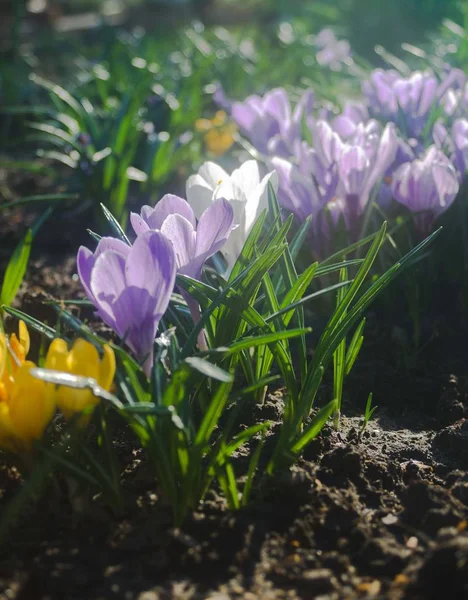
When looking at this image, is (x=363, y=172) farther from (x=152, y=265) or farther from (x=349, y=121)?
(x=152, y=265)

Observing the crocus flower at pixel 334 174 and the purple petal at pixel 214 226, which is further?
the crocus flower at pixel 334 174

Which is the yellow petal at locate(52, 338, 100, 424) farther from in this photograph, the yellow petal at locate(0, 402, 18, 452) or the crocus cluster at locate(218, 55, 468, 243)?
the crocus cluster at locate(218, 55, 468, 243)

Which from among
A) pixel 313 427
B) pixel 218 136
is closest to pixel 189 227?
pixel 313 427

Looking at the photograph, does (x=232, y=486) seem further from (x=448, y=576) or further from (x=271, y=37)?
(x=271, y=37)

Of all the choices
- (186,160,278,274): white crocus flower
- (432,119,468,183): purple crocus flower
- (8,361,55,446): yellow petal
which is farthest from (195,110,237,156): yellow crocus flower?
(8,361,55,446): yellow petal

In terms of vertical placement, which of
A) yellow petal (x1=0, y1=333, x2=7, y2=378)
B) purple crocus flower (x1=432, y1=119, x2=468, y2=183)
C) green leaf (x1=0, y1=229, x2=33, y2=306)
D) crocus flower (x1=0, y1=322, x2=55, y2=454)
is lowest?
green leaf (x1=0, y1=229, x2=33, y2=306)

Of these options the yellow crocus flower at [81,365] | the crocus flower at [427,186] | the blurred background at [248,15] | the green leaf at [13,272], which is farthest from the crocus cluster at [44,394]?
the blurred background at [248,15]

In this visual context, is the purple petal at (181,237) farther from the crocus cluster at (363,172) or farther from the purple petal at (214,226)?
the crocus cluster at (363,172)
